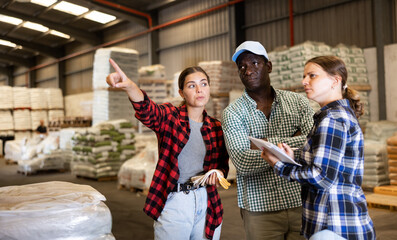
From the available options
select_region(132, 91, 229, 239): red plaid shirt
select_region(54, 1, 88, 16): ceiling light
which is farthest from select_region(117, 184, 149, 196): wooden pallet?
select_region(54, 1, 88, 16): ceiling light

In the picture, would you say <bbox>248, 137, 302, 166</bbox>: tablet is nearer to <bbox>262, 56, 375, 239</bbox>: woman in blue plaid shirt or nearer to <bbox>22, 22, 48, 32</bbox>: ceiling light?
<bbox>262, 56, 375, 239</bbox>: woman in blue plaid shirt

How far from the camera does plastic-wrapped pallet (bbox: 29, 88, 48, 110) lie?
61.4ft

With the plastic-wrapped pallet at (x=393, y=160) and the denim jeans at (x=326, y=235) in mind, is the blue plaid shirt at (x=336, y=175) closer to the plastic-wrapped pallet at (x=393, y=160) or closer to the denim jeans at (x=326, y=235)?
the denim jeans at (x=326, y=235)

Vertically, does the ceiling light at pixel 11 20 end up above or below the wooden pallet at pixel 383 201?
above

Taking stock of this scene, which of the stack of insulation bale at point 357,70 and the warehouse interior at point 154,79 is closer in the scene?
the warehouse interior at point 154,79

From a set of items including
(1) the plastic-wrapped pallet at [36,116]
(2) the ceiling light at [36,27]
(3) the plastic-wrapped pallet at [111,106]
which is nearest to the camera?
(3) the plastic-wrapped pallet at [111,106]

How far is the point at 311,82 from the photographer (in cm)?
175

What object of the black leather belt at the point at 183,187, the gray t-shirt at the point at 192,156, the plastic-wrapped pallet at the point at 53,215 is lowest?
the plastic-wrapped pallet at the point at 53,215

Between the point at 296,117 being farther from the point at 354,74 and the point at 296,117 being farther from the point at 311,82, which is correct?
the point at 354,74

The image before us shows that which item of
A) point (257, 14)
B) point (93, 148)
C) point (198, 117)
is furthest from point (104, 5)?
point (198, 117)

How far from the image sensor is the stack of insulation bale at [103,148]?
9336mm

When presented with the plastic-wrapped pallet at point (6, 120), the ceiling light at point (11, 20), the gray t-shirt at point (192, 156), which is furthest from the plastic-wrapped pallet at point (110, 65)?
the ceiling light at point (11, 20)

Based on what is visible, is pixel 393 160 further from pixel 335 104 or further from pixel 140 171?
pixel 335 104

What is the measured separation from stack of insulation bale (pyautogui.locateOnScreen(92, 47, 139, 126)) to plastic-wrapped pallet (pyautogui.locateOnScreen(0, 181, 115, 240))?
7.79 meters
